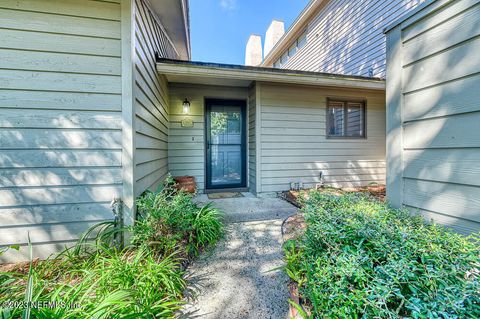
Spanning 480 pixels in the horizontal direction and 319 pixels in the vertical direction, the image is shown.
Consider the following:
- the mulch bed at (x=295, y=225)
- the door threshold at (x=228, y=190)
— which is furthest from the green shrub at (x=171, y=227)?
the door threshold at (x=228, y=190)

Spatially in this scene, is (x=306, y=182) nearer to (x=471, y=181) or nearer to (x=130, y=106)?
(x=471, y=181)

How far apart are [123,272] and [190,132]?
→ 11.7 feet

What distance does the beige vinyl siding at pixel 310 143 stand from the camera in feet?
14.6

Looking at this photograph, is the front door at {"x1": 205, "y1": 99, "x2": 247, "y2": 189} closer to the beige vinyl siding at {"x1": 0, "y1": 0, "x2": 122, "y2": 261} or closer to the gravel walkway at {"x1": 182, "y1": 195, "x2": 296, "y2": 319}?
the gravel walkway at {"x1": 182, "y1": 195, "x2": 296, "y2": 319}

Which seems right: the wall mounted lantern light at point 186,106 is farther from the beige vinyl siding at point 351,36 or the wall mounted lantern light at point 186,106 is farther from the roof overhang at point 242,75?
the beige vinyl siding at point 351,36

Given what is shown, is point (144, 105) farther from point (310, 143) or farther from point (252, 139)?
point (310, 143)

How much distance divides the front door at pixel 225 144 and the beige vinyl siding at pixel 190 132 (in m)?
0.16

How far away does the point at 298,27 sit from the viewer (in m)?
8.25

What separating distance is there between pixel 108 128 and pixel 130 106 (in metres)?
0.33

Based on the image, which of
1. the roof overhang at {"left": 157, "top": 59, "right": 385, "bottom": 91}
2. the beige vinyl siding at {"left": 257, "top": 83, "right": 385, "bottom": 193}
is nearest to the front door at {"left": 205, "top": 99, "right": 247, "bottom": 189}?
the roof overhang at {"left": 157, "top": 59, "right": 385, "bottom": 91}

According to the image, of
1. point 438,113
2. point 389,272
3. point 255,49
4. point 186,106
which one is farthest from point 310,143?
point 255,49

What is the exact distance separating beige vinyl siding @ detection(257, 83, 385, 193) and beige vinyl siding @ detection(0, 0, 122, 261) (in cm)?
294

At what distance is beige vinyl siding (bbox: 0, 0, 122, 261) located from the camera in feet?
6.36

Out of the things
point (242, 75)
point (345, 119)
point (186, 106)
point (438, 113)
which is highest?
point (242, 75)
